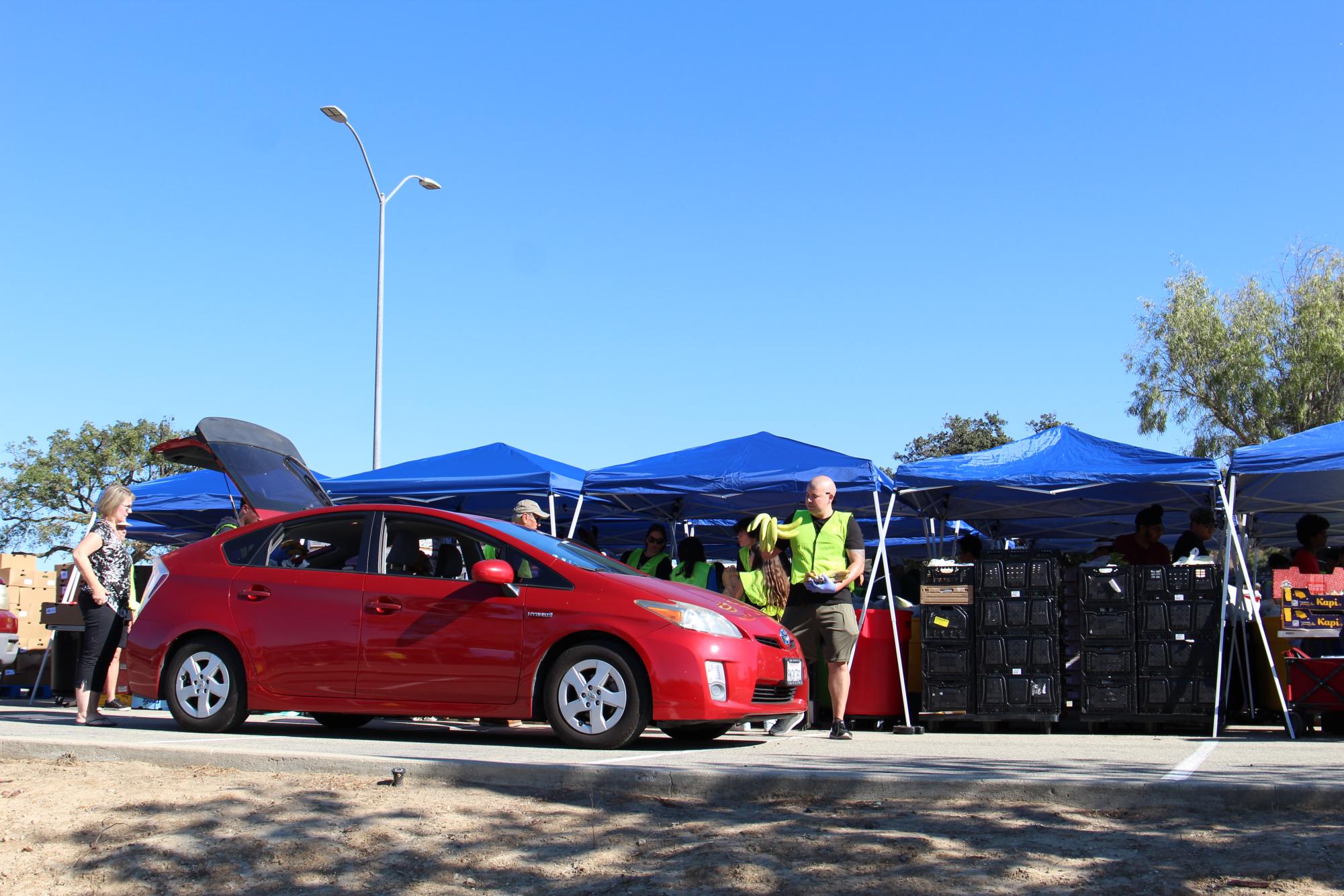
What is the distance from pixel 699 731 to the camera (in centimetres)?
897

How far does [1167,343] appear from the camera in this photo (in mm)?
38875

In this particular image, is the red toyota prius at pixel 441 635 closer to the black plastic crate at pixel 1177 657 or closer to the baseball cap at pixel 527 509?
the baseball cap at pixel 527 509

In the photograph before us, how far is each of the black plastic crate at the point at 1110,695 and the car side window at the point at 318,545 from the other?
5828mm

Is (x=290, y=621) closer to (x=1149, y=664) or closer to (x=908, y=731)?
(x=908, y=731)

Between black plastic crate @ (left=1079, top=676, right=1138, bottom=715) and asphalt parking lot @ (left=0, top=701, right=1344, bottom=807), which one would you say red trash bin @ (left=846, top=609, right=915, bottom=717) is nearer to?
asphalt parking lot @ (left=0, top=701, right=1344, bottom=807)

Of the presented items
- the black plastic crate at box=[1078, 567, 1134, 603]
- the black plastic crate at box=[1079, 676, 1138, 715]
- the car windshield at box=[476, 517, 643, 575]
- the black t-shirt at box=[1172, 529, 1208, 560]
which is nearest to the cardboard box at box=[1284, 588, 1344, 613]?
the black plastic crate at box=[1078, 567, 1134, 603]

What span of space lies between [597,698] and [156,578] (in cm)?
350

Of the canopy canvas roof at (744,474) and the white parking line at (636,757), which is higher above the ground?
the canopy canvas roof at (744,474)

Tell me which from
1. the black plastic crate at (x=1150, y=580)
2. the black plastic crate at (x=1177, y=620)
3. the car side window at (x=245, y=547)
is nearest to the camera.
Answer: the car side window at (x=245, y=547)

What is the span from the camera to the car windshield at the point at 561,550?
863 centimetres

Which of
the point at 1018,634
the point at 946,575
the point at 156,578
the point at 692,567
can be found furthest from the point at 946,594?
the point at 156,578

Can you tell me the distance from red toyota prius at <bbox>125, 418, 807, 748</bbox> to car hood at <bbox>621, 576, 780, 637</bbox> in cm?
2

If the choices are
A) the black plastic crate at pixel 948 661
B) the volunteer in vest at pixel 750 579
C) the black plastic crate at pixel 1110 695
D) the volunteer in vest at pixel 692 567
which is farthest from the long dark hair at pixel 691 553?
the black plastic crate at pixel 1110 695

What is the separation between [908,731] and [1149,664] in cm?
199
